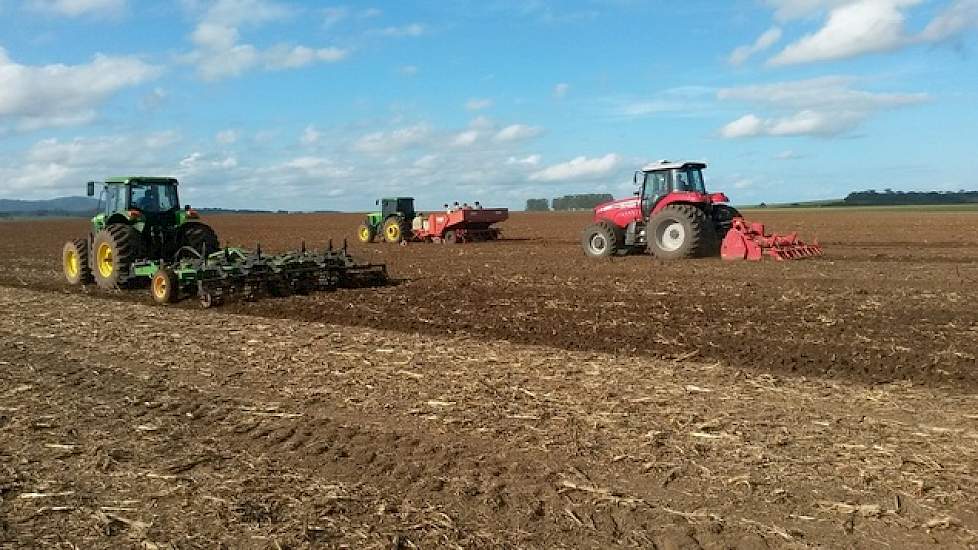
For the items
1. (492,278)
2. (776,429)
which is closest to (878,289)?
(492,278)

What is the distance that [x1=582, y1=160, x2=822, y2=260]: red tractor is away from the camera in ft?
58.9

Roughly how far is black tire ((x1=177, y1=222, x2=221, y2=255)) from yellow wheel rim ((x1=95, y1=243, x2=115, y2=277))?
1.22 m

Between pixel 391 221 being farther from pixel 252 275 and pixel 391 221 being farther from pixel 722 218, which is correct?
pixel 252 275

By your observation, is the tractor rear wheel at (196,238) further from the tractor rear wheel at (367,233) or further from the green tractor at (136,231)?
the tractor rear wheel at (367,233)

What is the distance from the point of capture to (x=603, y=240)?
20016 millimetres

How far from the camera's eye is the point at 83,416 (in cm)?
592

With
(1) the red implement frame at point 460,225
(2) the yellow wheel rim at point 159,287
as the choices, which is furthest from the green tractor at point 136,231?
(1) the red implement frame at point 460,225

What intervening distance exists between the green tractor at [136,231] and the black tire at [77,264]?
2 centimetres

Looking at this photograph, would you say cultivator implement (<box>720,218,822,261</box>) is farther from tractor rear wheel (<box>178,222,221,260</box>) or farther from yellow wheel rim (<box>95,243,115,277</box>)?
yellow wheel rim (<box>95,243,115,277</box>)

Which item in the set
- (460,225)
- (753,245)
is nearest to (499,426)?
(753,245)

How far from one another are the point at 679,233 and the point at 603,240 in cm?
226

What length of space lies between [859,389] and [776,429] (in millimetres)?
1562

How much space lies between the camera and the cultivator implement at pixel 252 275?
491 inches

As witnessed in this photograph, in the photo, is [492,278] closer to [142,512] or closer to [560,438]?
[560,438]
